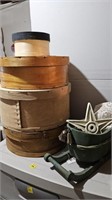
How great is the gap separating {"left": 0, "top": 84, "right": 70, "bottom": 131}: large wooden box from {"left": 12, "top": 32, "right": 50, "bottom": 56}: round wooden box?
16 cm

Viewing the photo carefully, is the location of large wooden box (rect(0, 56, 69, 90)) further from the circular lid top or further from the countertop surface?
the countertop surface

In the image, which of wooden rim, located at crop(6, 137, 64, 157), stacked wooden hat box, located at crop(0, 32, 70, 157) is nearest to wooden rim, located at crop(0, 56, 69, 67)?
stacked wooden hat box, located at crop(0, 32, 70, 157)

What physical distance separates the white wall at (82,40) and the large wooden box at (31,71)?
0.25 meters

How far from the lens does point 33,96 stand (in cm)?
65

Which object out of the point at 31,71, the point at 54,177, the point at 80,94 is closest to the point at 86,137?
the point at 54,177

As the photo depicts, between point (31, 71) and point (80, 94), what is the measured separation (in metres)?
0.38

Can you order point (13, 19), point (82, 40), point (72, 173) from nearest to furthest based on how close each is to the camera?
Answer: 1. point (72, 173)
2. point (82, 40)
3. point (13, 19)

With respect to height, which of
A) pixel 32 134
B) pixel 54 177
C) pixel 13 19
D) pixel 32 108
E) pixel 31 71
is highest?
pixel 13 19

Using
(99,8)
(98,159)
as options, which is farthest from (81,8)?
(98,159)

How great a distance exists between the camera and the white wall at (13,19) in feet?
3.67

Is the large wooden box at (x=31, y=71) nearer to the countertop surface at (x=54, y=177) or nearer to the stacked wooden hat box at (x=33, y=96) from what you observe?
the stacked wooden hat box at (x=33, y=96)

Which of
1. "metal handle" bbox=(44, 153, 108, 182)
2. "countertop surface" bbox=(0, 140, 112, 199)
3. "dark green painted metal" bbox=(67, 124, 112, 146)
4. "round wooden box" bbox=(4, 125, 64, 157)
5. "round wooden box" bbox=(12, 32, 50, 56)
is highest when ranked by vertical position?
"round wooden box" bbox=(12, 32, 50, 56)

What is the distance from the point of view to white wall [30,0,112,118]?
0.84 meters

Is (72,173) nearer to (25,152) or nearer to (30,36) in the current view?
(25,152)
